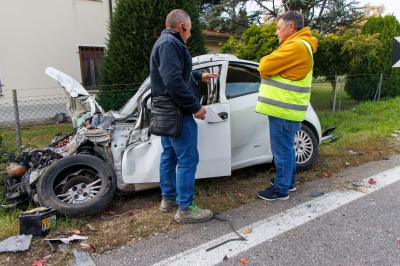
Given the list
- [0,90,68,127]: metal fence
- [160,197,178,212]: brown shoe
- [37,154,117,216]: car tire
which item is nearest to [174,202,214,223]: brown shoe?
[160,197,178,212]: brown shoe

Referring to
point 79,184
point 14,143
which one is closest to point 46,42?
point 14,143

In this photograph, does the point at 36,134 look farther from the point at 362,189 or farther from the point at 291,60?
the point at 362,189

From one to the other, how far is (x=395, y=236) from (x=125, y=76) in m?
5.75

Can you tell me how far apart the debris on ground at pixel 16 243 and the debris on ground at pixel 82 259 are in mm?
414

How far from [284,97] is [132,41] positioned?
4.50 m

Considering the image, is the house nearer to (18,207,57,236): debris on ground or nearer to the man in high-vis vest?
(18,207,57,236): debris on ground

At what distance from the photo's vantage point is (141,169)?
11.9 ft

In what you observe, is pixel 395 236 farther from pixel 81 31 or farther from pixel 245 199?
pixel 81 31

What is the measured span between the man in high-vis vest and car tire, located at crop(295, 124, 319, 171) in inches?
36.9

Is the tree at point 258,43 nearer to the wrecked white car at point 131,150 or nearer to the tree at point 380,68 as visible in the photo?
the wrecked white car at point 131,150

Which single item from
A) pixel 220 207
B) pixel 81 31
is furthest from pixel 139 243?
pixel 81 31

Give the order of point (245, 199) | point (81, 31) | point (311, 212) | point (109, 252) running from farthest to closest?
point (81, 31), point (245, 199), point (311, 212), point (109, 252)

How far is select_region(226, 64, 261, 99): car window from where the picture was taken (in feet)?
13.5

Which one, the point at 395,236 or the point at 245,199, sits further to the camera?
the point at 245,199
